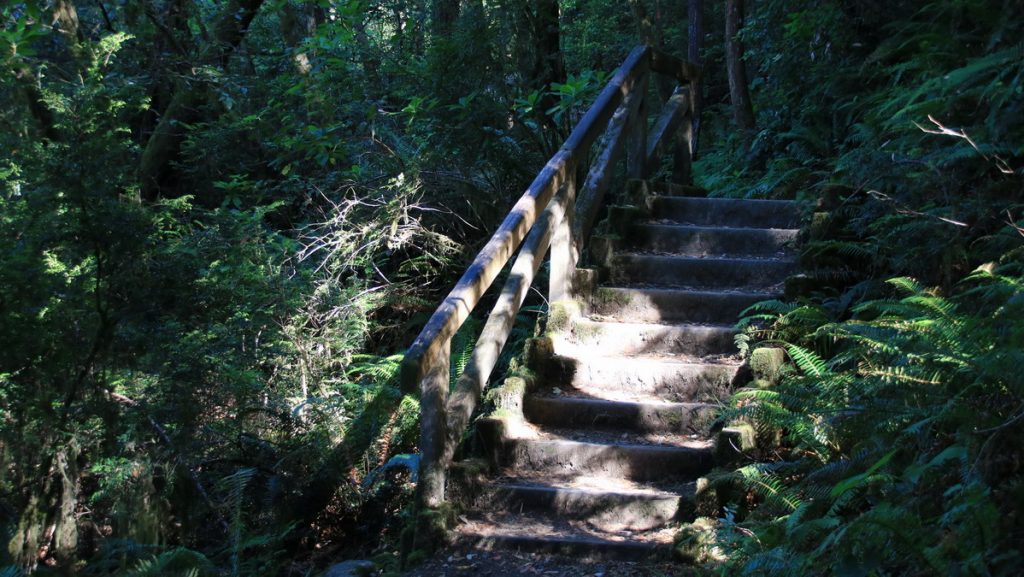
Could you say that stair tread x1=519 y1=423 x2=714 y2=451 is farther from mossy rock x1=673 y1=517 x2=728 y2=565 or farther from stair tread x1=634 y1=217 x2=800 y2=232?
stair tread x1=634 y1=217 x2=800 y2=232

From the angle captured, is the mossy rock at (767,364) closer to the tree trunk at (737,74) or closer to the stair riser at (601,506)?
the stair riser at (601,506)

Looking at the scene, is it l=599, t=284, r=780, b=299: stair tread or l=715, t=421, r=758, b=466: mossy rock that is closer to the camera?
l=715, t=421, r=758, b=466: mossy rock

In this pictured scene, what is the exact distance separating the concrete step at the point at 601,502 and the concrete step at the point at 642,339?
1258 mm

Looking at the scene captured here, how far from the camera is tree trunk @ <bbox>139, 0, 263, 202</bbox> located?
10203mm

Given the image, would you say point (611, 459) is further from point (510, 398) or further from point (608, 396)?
point (510, 398)

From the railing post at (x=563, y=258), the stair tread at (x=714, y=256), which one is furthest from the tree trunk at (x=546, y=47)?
the railing post at (x=563, y=258)

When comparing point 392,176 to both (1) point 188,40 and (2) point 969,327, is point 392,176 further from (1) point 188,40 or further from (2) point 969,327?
(2) point 969,327

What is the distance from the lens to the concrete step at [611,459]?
4.70 meters

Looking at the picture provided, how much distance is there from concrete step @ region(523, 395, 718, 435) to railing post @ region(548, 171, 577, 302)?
95 centimetres

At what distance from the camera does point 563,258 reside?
611 cm

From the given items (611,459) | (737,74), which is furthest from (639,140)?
(737,74)

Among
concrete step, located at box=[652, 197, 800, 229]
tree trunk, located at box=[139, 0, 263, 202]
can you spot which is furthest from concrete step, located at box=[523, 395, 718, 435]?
tree trunk, located at box=[139, 0, 263, 202]

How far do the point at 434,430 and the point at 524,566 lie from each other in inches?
35.1

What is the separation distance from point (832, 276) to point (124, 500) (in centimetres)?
494
